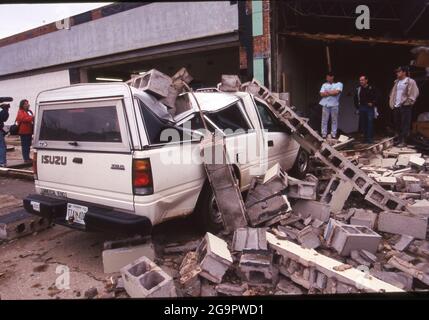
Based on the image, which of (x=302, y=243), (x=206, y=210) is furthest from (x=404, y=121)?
(x=206, y=210)

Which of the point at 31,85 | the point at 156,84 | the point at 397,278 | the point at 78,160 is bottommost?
the point at 397,278

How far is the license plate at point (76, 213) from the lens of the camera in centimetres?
336

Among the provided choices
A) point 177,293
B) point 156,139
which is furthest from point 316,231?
point 156,139

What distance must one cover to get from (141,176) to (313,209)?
2386 millimetres

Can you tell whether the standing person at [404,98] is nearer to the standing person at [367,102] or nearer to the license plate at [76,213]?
the standing person at [367,102]

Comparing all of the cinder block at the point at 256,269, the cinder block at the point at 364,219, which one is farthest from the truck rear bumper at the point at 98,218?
the cinder block at the point at 364,219

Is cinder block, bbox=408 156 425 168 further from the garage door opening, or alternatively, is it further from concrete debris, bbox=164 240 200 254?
concrete debris, bbox=164 240 200 254

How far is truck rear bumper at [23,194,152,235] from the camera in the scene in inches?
120

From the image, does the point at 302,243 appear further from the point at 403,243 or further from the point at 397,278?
the point at 403,243

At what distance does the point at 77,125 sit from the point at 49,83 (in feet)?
52.5

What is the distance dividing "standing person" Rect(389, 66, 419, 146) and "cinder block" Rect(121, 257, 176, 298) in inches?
309

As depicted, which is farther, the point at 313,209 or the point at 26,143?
the point at 26,143

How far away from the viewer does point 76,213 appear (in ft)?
11.2

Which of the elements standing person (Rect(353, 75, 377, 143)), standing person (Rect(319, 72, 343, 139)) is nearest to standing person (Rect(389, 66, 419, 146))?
standing person (Rect(353, 75, 377, 143))
